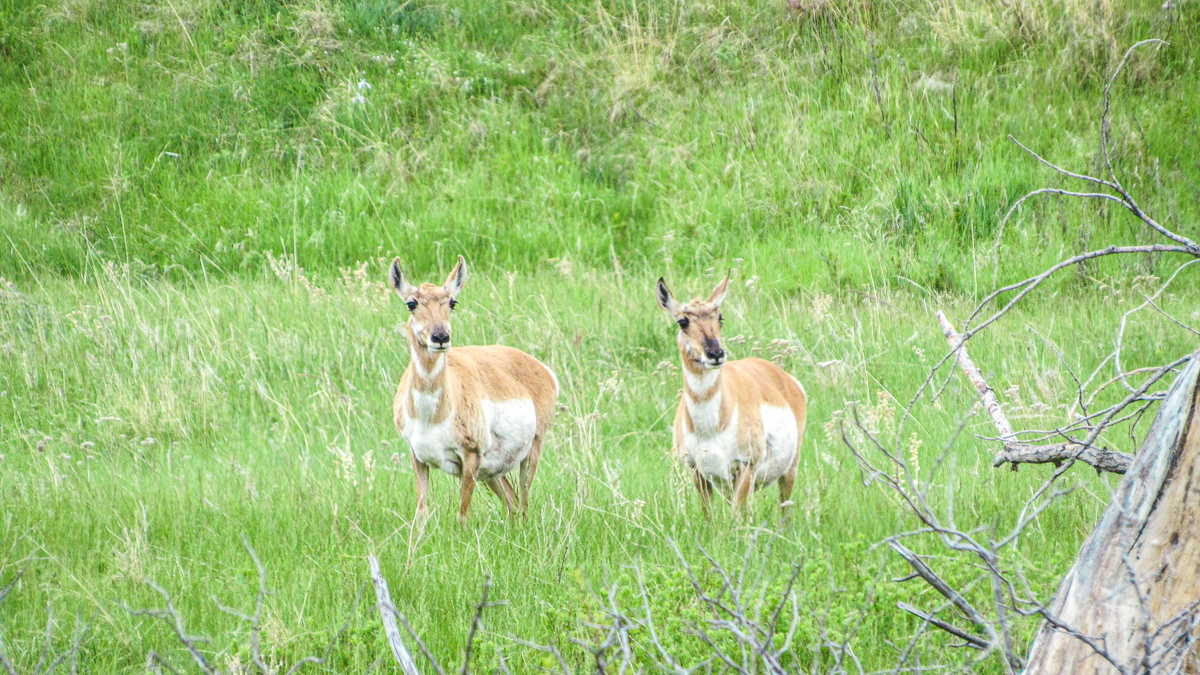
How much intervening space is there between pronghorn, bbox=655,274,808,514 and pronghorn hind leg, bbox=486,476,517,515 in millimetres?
1038

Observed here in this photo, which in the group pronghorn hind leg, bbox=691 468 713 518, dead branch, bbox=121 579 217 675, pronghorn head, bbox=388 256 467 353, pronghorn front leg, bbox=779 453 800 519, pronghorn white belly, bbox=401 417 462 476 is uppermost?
dead branch, bbox=121 579 217 675

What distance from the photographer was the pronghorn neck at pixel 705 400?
5.77 metres

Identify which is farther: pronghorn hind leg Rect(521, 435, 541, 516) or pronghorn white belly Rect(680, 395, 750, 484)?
pronghorn hind leg Rect(521, 435, 541, 516)

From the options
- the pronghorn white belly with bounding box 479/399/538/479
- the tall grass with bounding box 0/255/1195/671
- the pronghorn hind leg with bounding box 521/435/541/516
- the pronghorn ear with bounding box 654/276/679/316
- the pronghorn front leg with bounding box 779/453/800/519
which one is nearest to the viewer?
the tall grass with bounding box 0/255/1195/671

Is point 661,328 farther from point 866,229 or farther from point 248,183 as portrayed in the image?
point 248,183

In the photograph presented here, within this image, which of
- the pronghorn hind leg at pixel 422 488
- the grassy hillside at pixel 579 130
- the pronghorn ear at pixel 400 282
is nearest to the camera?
the pronghorn hind leg at pixel 422 488

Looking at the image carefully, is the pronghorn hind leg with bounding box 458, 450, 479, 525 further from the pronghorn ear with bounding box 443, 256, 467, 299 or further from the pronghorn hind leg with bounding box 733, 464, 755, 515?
the pronghorn hind leg with bounding box 733, 464, 755, 515

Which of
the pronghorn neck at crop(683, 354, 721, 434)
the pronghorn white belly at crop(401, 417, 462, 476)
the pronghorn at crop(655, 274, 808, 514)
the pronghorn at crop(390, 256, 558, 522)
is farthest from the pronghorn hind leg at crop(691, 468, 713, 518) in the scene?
the pronghorn white belly at crop(401, 417, 462, 476)

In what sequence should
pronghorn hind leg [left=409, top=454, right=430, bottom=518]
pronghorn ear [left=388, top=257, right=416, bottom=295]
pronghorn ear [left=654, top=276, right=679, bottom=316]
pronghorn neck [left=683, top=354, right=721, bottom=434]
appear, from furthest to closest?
pronghorn ear [left=654, top=276, right=679, bottom=316]
pronghorn neck [left=683, top=354, right=721, bottom=434]
pronghorn ear [left=388, top=257, right=416, bottom=295]
pronghorn hind leg [left=409, top=454, right=430, bottom=518]

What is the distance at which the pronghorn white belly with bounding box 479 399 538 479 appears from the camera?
591 cm

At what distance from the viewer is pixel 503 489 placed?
20.4 feet

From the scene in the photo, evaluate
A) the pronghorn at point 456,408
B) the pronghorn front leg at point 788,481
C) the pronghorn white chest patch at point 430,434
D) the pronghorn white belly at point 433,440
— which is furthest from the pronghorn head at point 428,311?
the pronghorn front leg at point 788,481

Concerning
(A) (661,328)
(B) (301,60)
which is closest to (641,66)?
(B) (301,60)

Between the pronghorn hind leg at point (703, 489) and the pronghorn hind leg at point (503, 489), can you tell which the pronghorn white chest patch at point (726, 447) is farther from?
the pronghorn hind leg at point (503, 489)
